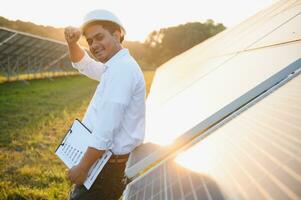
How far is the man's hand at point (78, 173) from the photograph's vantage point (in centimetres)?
196

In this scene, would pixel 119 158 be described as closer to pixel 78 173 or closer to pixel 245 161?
pixel 78 173

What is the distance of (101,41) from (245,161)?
3.95 ft

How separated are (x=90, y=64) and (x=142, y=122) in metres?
0.89

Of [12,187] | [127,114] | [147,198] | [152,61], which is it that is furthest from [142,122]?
[152,61]

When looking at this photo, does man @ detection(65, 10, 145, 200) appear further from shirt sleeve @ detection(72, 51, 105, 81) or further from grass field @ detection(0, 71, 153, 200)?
grass field @ detection(0, 71, 153, 200)

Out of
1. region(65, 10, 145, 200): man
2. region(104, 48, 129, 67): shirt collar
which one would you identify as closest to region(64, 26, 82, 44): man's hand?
region(65, 10, 145, 200): man

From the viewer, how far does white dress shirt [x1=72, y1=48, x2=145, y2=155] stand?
1.89m

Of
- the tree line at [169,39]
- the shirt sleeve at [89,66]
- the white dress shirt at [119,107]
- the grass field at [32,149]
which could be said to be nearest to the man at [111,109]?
the white dress shirt at [119,107]

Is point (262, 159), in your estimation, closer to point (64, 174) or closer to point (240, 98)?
point (240, 98)

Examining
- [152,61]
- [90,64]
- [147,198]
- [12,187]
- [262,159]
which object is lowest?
[152,61]

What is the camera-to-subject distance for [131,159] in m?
2.04

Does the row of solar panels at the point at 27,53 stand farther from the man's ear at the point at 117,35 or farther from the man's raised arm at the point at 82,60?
the man's ear at the point at 117,35

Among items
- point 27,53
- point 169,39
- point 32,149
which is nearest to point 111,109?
point 32,149

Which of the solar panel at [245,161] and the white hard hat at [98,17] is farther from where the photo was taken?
the white hard hat at [98,17]
